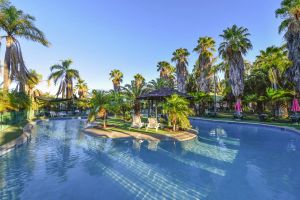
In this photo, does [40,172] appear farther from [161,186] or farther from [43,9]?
[43,9]

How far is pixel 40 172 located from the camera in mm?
7254

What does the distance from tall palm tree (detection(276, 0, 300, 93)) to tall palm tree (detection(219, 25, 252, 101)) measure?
476cm

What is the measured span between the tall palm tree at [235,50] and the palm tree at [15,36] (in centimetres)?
2388

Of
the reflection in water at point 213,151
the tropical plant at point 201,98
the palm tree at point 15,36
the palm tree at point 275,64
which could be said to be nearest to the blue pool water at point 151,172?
the reflection in water at point 213,151

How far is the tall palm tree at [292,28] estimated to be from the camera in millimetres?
21062

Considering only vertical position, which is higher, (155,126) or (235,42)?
(235,42)

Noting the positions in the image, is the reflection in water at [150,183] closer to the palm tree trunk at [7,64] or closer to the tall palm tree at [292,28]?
the palm tree trunk at [7,64]

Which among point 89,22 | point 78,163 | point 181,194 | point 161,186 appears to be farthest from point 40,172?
point 89,22

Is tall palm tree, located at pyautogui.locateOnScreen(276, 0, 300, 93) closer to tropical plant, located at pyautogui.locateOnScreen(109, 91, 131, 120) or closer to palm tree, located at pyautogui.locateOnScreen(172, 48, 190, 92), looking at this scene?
palm tree, located at pyautogui.locateOnScreen(172, 48, 190, 92)

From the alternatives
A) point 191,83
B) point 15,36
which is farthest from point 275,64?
point 15,36

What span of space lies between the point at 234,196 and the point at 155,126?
1060cm

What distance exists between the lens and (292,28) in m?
21.5

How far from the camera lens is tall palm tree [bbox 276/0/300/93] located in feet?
69.1

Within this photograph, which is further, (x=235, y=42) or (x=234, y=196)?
(x=235, y=42)
